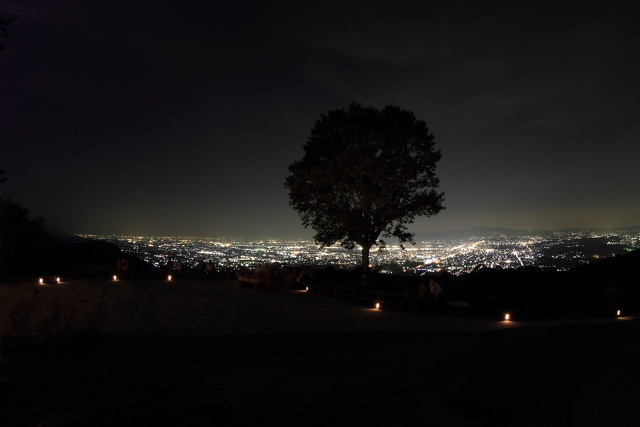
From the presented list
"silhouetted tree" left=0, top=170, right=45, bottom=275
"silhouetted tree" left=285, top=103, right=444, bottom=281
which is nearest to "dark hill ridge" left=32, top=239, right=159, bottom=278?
"silhouetted tree" left=0, top=170, right=45, bottom=275

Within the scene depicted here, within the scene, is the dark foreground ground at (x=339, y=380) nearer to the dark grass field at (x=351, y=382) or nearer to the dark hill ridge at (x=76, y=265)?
the dark grass field at (x=351, y=382)

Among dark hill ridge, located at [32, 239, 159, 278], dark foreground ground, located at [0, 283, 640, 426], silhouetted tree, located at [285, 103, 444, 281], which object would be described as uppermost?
silhouetted tree, located at [285, 103, 444, 281]

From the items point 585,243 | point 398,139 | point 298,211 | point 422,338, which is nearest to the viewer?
point 422,338

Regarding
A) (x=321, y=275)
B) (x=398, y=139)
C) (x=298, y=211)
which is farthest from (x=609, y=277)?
(x=298, y=211)

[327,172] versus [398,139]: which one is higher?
[398,139]

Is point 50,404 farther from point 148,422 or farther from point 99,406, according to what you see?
point 148,422

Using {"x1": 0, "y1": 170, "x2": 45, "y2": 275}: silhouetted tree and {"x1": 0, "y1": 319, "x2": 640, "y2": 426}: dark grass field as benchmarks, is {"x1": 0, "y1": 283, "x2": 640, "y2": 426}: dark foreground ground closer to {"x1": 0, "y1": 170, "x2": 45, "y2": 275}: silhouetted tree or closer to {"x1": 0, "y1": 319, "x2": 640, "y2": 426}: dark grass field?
{"x1": 0, "y1": 319, "x2": 640, "y2": 426}: dark grass field

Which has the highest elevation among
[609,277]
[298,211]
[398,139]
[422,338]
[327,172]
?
[398,139]
